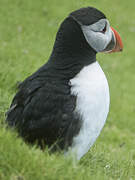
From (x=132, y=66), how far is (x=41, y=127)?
36.1 ft

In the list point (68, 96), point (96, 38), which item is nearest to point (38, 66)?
point (96, 38)

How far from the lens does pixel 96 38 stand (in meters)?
4.20

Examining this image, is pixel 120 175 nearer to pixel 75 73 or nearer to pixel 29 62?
pixel 75 73

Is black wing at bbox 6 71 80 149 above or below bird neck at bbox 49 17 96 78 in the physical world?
below

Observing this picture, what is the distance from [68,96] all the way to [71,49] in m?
0.50

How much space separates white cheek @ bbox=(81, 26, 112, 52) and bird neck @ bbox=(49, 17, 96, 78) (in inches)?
1.7

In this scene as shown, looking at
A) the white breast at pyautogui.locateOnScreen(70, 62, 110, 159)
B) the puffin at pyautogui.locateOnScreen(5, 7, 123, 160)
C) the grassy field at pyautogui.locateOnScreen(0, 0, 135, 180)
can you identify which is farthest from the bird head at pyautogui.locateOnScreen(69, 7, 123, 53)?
the grassy field at pyautogui.locateOnScreen(0, 0, 135, 180)

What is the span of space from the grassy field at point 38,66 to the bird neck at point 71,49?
2.83 feet

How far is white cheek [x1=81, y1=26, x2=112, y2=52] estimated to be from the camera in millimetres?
4145

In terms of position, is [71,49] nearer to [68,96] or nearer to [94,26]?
[94,26]

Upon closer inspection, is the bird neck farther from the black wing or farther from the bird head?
the black wing

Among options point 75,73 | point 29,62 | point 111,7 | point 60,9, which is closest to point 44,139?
point 75,73

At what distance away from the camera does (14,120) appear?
13.4ft

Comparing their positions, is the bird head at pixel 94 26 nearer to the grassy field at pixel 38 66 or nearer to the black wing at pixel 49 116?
the black wing at pixel 49 116
